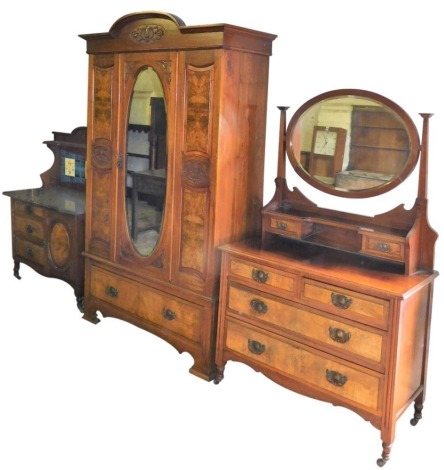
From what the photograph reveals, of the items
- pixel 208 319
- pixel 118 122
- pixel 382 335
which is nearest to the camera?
pixel 382 335

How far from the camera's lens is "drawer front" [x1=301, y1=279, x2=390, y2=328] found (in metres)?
2.77

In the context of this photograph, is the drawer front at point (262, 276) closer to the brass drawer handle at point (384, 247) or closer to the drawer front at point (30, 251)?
the brass drawer handle at point (384, 247)

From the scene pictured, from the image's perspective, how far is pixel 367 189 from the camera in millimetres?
3111

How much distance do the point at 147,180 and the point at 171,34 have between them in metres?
0.89

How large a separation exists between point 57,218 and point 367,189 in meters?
2.50

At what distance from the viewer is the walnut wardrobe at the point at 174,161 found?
3.28m

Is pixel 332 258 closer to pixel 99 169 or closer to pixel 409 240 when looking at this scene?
pixel 409 240

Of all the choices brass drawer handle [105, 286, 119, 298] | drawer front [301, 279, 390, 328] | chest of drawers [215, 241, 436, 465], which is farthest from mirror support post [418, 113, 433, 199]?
brass drawer handle [105, 286, 119, 298]

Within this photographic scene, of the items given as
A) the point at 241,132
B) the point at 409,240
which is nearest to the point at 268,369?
the point at 409,240

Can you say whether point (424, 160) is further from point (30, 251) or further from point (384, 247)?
point (30, 251)

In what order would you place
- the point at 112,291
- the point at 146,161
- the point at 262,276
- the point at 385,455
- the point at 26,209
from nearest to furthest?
the point at 385,455, the point at 262,276, the point at 146,161, the point at 112,291, the point at 26,209

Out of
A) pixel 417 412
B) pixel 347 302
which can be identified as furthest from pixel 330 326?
pixel 417 412

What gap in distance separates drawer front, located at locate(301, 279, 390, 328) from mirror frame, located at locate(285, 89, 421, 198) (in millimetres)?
562

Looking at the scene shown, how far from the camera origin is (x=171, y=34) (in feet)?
11.1
